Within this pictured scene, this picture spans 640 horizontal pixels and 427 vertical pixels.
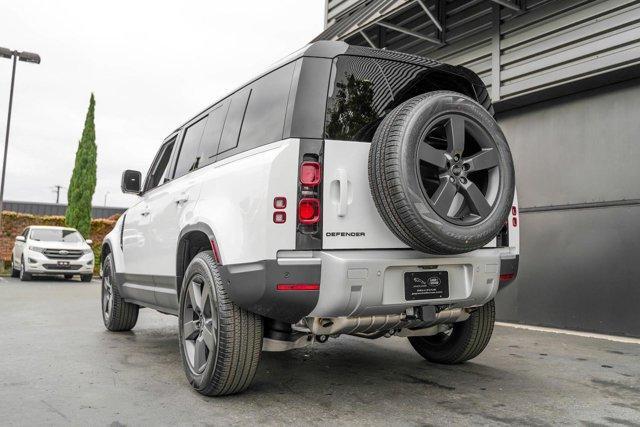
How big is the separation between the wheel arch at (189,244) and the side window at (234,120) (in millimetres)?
587

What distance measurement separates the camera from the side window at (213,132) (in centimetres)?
400

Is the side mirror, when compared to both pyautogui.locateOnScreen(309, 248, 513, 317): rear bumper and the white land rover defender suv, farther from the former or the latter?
pyautogui.locateOnScreen(309, 248, 513, 317): rear bumper

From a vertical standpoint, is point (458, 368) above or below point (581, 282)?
below

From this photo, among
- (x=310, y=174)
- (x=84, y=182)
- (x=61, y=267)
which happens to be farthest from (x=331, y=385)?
(x=84, y=182)

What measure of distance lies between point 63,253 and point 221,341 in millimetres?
13379

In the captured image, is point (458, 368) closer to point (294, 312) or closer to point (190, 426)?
point (294, 312)

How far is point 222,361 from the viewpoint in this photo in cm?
313

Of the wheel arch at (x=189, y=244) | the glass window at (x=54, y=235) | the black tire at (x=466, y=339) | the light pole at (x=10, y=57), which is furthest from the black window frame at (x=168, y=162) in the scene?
the light pole at (x=10, y=57)

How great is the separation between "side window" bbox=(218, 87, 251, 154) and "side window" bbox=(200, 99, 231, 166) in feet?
0.25

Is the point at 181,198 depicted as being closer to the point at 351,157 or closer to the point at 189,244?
the point at 189,244

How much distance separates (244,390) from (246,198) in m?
1.20

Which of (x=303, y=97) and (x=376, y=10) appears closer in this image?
(x=303, y=97)

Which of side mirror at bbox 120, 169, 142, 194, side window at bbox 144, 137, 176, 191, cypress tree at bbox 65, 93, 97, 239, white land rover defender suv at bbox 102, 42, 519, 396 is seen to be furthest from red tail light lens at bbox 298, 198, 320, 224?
cypress tree at bbox 65, 93, 97, 239

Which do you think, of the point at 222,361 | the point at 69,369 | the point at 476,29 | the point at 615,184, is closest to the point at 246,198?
the point at 222,361
